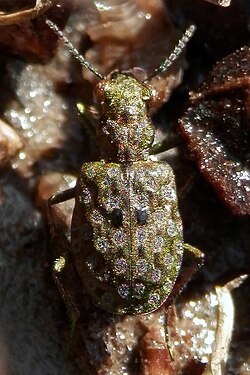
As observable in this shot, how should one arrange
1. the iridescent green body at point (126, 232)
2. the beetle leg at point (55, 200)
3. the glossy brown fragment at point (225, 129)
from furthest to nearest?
Result: the glossy brown fragment at point (225, 129), the beetle leg at point (55, 200), the iridescent green body at point (126, 232)

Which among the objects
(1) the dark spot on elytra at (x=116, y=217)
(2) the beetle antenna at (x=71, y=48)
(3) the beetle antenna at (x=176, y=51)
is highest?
(2) the beetle antenna at (x=71, y=48)

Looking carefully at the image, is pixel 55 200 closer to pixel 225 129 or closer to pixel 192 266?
pixel 192 266

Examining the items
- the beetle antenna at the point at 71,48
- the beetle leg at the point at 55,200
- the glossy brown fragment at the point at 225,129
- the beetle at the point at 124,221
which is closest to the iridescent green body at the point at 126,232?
the beetle at the point at 124,221

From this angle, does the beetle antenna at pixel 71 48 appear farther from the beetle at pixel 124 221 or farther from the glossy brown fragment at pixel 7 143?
the glossy brown fragment at pixel 7 143

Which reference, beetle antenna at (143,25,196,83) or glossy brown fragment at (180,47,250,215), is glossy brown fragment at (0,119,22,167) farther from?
glossy brown fragment at (180,47,250,215)

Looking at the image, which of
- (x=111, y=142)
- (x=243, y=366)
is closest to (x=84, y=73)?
(x=111, y=142)

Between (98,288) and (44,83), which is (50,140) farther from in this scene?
(98,288)

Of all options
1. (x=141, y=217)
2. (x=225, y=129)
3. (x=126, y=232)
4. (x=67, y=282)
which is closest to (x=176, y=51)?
(x=225, y=129)

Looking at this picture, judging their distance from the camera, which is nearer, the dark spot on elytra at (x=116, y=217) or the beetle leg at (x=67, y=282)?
the dark spot on elytra at (x=116, y=217)
